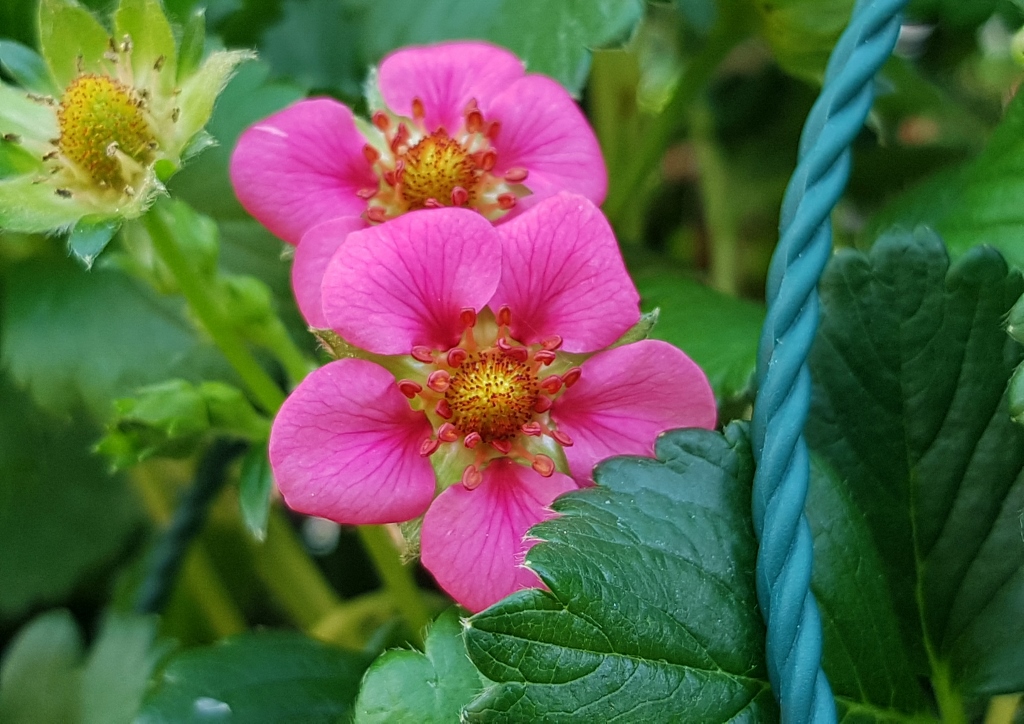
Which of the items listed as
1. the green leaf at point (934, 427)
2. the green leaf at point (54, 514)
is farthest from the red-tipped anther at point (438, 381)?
the green leaf at point (54, 514)

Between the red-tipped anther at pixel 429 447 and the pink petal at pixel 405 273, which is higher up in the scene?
the pink petal at pixel 405 273

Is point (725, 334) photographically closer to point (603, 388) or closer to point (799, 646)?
point (603, 388)

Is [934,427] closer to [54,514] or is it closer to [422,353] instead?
[422,353]

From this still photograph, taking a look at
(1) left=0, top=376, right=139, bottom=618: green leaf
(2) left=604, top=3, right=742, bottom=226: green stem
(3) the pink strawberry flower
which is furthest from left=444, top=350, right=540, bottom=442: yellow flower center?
(1) left=0, top=376, right=139, bottom=618: green leaf

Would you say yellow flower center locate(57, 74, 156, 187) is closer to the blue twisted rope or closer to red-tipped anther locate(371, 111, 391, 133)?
red-tipped anther locate(371, 111, 391, 133)

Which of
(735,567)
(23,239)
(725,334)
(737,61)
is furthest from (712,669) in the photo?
(737,61)

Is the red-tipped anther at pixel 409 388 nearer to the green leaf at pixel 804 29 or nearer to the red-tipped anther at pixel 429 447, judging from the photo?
the red-tipped anther at pixel 429 447

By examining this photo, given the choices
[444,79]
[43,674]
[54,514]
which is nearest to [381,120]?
[444,79]
